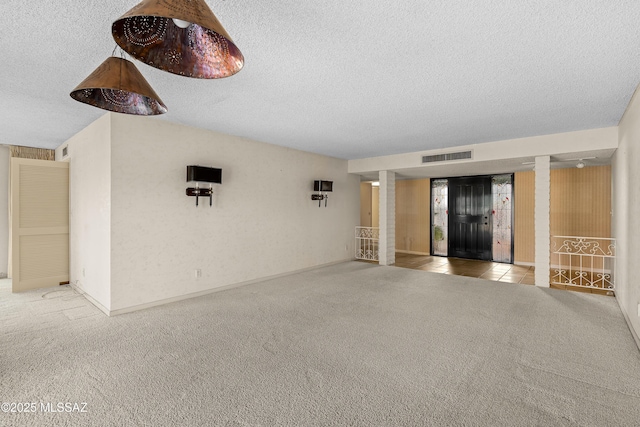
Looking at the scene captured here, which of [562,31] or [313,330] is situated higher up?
[562,31]

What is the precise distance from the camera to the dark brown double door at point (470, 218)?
8.23 meters

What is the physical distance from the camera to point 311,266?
22.5 feet

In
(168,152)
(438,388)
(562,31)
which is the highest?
(562,31)

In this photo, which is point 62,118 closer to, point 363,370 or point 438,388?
point 363,370

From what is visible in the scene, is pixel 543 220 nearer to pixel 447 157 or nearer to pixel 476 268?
pixel 447 157

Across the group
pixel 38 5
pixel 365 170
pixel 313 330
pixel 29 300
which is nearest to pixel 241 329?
pixel 313 330

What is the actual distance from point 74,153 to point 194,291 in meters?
2.98

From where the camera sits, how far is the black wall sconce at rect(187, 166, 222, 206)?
448 centimetres

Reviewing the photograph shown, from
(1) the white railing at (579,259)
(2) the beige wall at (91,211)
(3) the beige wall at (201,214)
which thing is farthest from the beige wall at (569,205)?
(2) the beige wall at (91,211)

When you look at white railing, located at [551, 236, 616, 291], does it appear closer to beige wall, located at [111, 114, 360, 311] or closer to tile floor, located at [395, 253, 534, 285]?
tile floor, located at [395, 253, 534, 285]

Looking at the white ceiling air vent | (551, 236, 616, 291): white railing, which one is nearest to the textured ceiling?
the white ceiling air vent

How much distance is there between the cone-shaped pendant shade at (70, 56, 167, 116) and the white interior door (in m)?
4.33

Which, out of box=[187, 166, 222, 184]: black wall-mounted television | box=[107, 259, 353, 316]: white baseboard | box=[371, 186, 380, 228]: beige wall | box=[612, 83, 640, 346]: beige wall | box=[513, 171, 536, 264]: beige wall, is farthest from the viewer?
box=[371, 186, 380, 228]: beige wall

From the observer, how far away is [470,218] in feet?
27.9
